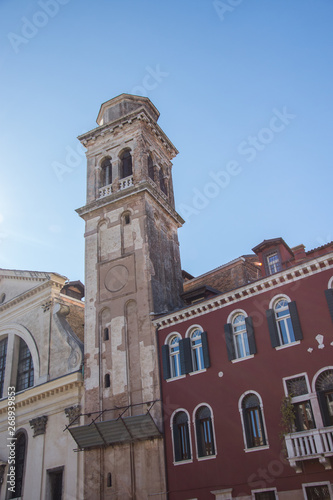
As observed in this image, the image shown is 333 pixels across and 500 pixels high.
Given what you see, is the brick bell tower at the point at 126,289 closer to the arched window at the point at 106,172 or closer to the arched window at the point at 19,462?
the arched window at the point at 106,172

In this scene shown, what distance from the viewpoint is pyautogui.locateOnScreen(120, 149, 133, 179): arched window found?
3372 centimetres

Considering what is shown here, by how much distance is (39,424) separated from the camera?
1099 inches

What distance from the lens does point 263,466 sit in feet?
64.6

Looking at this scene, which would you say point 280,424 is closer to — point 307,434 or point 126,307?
point 307,434

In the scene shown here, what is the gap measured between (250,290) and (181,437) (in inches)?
295

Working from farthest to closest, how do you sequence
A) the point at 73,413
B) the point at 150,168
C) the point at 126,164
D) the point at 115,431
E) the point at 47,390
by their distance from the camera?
1. the point at 150,168
2. the point at 126,164
3. the point at 47,390
4. the point at 73,413
5. the point at 115,431

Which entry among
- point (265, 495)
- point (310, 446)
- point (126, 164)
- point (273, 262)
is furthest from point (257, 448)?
point (126, 164)

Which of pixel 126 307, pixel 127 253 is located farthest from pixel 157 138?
pixel 126 307

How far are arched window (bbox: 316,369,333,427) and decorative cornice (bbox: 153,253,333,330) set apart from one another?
4.31 meters

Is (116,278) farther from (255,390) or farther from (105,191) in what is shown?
(255,390)

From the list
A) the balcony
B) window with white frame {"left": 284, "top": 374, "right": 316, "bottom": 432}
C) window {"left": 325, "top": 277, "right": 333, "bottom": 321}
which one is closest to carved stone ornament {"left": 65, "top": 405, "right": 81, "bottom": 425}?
window with white frame {"left": 284, "top": 374, "right": 316, "bottom": 432}

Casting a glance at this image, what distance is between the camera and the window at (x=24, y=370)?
31.3 metres

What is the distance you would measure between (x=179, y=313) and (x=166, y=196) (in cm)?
1130

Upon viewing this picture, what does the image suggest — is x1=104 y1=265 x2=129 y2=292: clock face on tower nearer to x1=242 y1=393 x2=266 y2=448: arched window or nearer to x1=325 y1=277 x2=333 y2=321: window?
x1=242 y1=393 x2=266 y2=448: arched window
